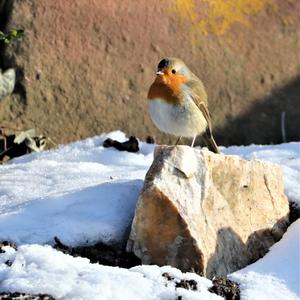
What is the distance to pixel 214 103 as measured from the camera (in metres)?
6.01

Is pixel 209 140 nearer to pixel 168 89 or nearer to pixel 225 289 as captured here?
pixel 168 89

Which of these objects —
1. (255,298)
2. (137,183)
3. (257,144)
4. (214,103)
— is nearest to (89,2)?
(214,103)

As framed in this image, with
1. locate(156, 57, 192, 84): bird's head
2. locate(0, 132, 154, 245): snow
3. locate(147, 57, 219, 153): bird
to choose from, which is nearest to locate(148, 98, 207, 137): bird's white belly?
locate(147, 57, 219, 153): bird

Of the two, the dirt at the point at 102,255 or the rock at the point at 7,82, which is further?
the rock at the point at 7,82

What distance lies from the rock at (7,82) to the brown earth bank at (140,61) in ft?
0.16

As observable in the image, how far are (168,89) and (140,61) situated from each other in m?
1.42

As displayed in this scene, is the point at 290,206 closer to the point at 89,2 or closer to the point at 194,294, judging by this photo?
the point at 194,294

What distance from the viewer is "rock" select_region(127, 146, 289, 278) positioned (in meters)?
3.73

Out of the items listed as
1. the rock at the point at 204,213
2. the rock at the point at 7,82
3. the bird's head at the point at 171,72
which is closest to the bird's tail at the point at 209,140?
the bird's head at the point at 171,72

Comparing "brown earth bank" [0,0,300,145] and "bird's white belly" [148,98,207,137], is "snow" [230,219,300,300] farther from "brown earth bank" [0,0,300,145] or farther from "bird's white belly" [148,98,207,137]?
"brown earth bank" [0,0,300,145]

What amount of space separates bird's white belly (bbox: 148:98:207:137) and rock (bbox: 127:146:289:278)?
474mm

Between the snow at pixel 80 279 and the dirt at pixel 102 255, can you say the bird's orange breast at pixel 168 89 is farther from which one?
the snow at pixel 80 279

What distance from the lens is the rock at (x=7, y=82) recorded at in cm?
553

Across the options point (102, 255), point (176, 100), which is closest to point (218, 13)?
point (176, 100)
